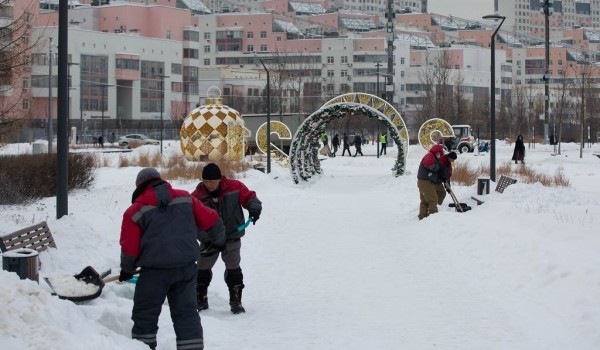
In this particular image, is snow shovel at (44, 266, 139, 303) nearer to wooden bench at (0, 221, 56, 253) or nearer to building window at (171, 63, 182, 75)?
wooden bench at (0, 221, 56, 253)

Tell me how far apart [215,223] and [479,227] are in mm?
8686

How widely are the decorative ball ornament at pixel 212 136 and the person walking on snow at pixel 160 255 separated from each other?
37532 millimetres

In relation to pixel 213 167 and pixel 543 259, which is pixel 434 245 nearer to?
pixel 543 259

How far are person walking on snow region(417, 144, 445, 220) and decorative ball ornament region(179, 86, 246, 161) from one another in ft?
86.2

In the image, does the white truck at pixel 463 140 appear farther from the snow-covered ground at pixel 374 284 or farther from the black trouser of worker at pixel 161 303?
the black trouser of worker at pixel 161 303

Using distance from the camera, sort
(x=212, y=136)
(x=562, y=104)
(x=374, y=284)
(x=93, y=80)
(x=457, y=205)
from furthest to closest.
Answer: (x=93, y=80)
(x=562, y=104)
(x=212, y=136)
(x=457, y=205)
(x=374, y=284)

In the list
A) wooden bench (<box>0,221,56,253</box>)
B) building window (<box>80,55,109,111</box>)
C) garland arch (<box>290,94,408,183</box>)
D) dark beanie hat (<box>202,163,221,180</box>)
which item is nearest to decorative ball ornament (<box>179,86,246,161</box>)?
garland arch (<box>290,94,408,183</box>)

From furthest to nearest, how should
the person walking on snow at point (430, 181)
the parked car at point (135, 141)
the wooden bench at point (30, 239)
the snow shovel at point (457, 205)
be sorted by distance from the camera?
the parked car at point (135, 141), the snow shovel at point (457, 205), the person walking on snow at point (430, 181), the wooden bench at point (30, 239)

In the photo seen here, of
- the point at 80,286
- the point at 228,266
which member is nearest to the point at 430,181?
the point at 228,266

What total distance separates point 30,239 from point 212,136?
35214 millimetres

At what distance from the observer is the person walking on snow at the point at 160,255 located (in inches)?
295

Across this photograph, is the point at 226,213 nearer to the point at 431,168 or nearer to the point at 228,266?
the point at 228,266

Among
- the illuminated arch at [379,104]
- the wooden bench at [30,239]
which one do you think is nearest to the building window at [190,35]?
the illuminated arch at [379,104]

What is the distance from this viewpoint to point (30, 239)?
10961 millimetres
